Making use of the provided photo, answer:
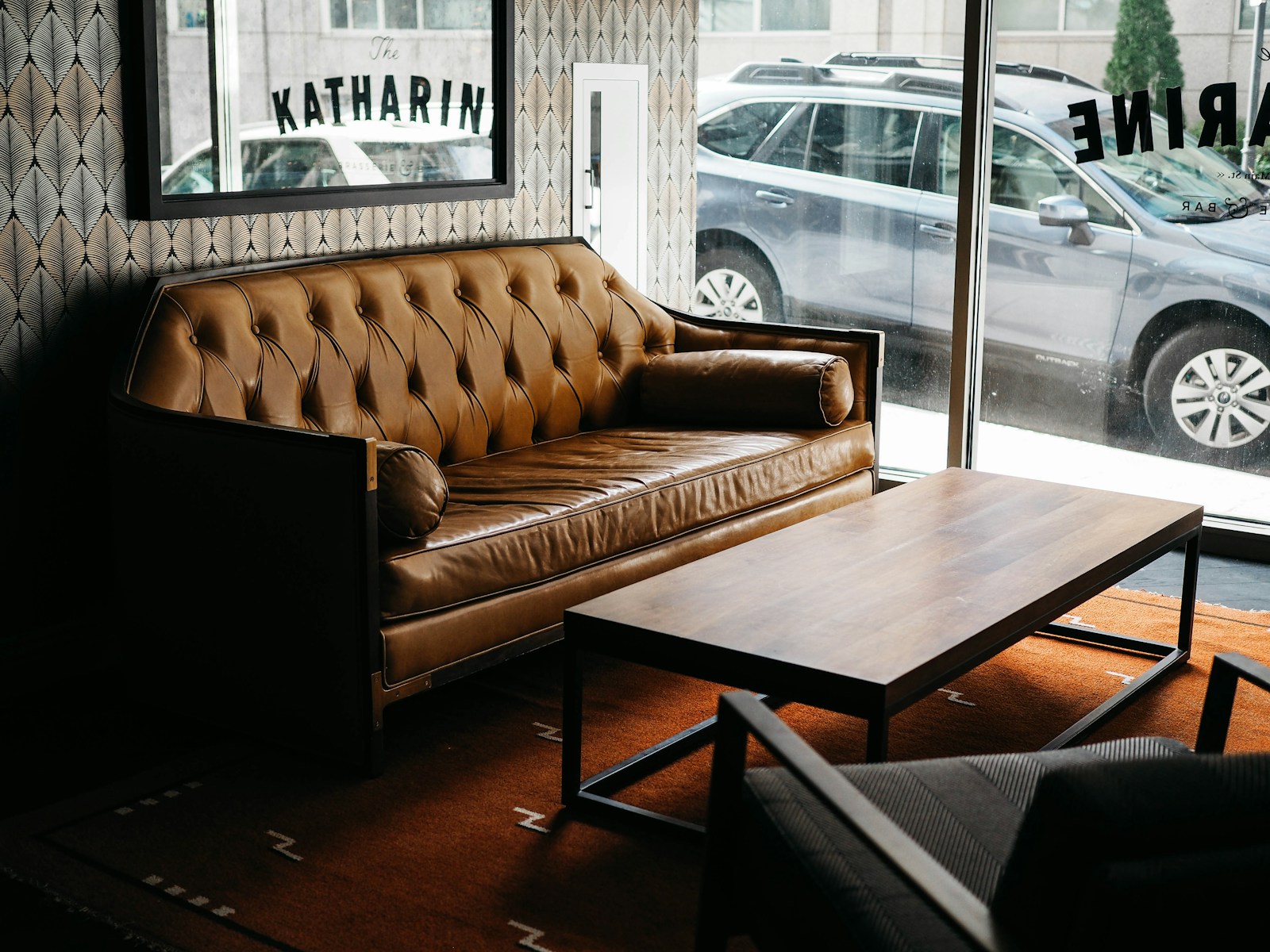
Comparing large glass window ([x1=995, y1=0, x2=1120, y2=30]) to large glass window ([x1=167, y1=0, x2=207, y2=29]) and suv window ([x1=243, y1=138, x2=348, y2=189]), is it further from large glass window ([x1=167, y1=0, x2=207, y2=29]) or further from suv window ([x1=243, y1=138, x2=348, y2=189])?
large glass window ([x1=167, y1=0, x2=207, y2=29])

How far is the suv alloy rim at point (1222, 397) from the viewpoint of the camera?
421 centimetres

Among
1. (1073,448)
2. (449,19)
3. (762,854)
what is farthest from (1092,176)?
(762,854)

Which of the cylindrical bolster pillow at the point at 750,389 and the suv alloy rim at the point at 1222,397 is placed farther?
the suv alloy rim at the point at 1222,397

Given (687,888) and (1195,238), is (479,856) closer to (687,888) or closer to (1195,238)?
(687,888)

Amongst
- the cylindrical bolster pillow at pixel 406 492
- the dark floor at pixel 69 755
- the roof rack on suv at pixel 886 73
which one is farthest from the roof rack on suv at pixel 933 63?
the dark floor at pixel 69 755

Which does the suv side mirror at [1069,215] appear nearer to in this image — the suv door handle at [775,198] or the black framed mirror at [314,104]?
the suv door handle at [775,198]

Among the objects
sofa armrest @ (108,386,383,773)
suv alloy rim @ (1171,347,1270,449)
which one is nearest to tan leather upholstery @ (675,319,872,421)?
→ suv alloy rim @ (1171,347,1270,449)

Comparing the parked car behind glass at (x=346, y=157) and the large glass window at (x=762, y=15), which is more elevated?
the large glass window at (x=762, y=15)

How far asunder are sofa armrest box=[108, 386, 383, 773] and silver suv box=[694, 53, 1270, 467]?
8.99ft

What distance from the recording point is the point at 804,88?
4934 millimetres

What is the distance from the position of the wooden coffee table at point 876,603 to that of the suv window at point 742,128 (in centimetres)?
213

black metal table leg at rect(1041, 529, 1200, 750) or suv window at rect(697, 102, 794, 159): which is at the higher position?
suv window at rect(697, 102, 794, 159)

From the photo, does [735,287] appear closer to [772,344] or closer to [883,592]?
[772,344]

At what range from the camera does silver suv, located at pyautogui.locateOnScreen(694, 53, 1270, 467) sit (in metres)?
4.22
